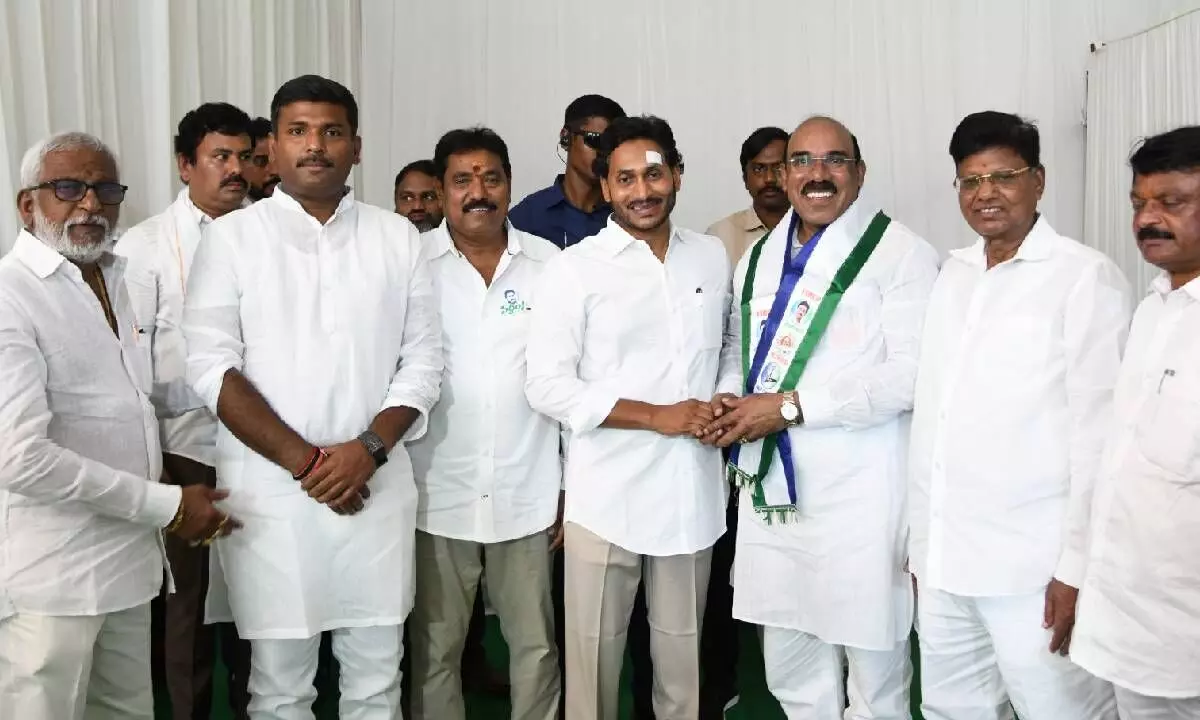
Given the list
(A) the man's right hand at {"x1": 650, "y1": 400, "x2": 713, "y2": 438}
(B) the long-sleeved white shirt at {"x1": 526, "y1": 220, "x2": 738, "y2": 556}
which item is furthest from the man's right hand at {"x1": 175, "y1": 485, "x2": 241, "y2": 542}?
(A) the man's right hand at {"x1": 650, "y1": 400, "x2": 713, "y2": 438}

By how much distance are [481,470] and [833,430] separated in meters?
0.92

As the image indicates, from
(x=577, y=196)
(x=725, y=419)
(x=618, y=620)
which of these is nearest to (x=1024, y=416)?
(x=725, y=419)

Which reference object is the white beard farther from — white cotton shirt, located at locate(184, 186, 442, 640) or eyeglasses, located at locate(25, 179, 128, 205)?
white cotton shirt, located at locate(184, 186, 442, 640)

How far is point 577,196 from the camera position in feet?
11.1

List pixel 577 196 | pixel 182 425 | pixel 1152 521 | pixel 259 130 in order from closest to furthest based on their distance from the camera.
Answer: pixel 1152 521 < pixel 182 425 < pixel 577 196 < pixel 259 130

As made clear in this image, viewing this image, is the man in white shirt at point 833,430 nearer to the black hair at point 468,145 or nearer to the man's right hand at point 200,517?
the black hair at point 468,145

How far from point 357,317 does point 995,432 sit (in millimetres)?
1475

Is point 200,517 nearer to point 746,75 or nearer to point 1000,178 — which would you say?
point 1000,178

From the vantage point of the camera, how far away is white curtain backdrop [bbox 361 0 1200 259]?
517 cm

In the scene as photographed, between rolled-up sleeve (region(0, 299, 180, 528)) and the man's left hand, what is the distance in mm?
1947

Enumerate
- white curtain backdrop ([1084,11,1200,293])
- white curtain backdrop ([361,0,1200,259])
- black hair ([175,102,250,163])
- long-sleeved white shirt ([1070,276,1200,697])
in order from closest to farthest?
long-sleeved white shirt ([1070,276,1200,697])
black hair ([175,102,250,163])
white curtain backdrop ([1084,11,1200,293])
white curtain backdrop ([361,0,1200,259])

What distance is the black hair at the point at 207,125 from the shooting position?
3033mm

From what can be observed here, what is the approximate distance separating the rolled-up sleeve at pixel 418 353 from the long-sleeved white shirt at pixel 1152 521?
1495 millimetres

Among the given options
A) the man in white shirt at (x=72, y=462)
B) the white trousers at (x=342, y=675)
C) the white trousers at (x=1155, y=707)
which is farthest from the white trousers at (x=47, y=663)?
the white trousers at (x=1155, y=707)
